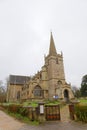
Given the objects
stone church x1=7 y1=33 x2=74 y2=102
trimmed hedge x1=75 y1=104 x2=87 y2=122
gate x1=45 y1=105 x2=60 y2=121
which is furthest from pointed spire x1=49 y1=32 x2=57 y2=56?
trimmed hedge x1=75 y1=104 x2=87 y2=122

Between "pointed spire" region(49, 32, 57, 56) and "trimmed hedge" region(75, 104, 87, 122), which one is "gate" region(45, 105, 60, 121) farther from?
"pointed spire" region(49, 32, 57, 56)

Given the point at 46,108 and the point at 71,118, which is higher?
the point at 46,108

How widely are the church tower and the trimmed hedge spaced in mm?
30547

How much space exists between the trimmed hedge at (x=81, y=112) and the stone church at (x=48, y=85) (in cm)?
3055

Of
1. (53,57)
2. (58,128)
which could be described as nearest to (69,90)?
(53,57)

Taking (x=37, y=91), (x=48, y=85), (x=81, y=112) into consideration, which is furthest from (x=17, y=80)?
(x=81, y=112)

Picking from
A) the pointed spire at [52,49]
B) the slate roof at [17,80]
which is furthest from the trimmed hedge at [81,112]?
the slate roof at [17,80]

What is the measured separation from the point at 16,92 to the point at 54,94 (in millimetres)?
17330

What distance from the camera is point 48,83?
48.1m

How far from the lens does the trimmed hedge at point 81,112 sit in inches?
442

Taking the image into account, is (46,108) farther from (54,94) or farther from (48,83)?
(48,83)

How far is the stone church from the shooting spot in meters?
43.8

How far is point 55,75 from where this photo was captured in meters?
46.9

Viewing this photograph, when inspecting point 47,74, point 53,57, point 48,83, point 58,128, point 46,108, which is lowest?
point 58,128
